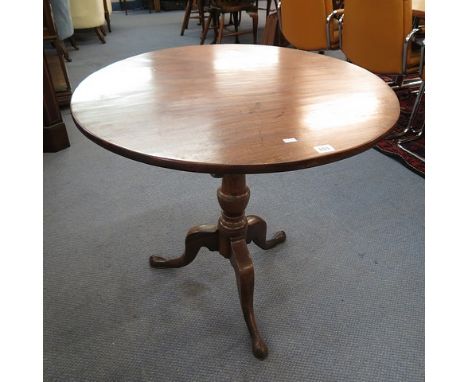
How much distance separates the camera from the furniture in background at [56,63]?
2215 mm

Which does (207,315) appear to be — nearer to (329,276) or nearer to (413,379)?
(329,276)

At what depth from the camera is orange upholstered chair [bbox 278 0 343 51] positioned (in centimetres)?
238

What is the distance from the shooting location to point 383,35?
1837 mm

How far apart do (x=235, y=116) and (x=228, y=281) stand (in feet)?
2.20

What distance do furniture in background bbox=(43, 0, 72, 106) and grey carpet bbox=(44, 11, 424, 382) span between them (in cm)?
89

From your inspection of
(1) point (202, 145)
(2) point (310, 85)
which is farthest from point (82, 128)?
(2) point (310, 85)

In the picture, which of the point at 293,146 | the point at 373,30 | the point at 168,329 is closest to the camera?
the point at 293,146

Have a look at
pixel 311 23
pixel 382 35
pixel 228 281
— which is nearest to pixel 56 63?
pixel 311 23

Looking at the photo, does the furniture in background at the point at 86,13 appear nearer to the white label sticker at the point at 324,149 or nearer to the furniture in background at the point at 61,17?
the furniture in background at the point at 61,17

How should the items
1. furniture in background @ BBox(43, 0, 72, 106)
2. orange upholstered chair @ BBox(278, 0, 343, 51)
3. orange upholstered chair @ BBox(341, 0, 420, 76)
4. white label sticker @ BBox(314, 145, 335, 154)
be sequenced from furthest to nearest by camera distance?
orange upholstered chair @ BBox(278, 0, 343, 51) < furniture in background @ BBox(43, 0, 72, 106) < orange upholstered chair @ BBox(341, 0, 420, 76) < white label sticker @ BBox(314, 145, 335, 154)

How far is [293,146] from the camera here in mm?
649

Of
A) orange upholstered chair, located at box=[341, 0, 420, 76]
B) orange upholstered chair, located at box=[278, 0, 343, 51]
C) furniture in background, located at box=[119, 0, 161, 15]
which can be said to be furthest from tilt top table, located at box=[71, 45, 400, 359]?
furniture in background, located at box=[119, 0, 161, 15]

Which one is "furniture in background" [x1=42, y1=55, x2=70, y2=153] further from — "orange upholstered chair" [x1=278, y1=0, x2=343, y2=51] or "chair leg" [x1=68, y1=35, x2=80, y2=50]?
"chair leg" [x1=68, y1=35, x2=80, y2=50]

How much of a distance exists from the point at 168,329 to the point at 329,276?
57cm
